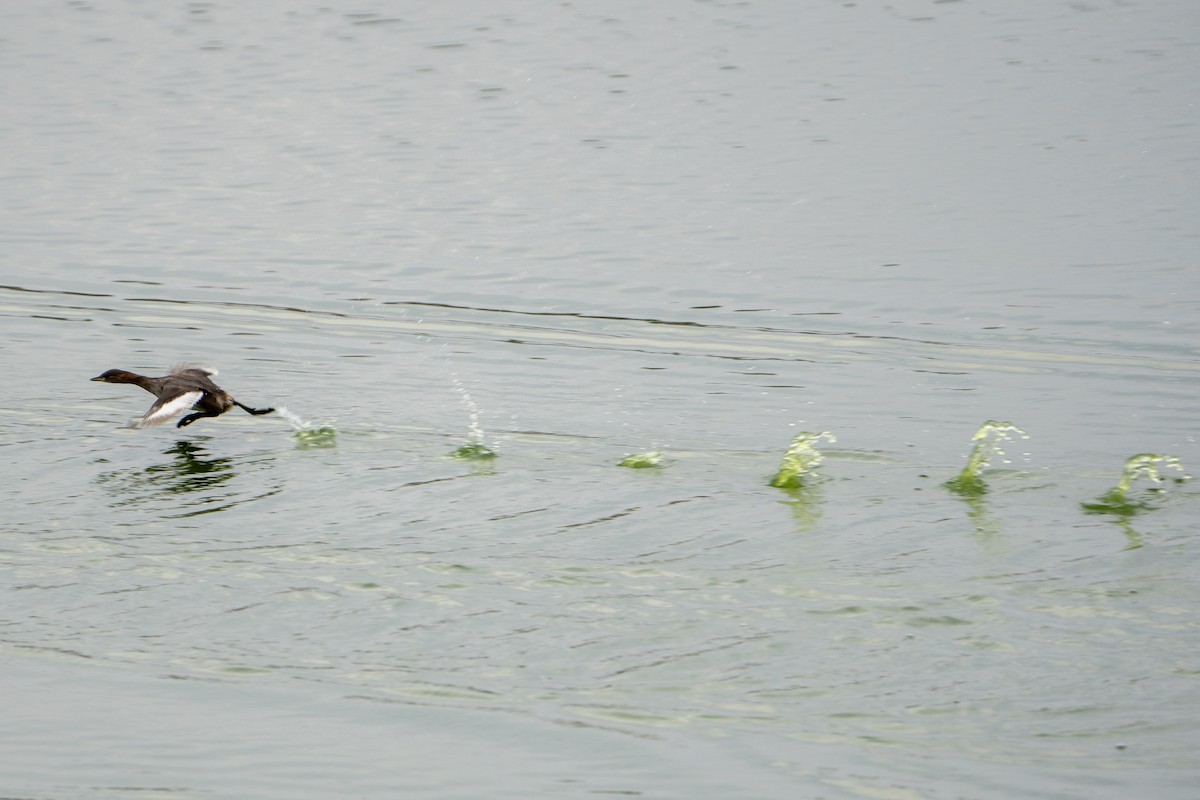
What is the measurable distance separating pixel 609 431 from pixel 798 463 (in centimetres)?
118

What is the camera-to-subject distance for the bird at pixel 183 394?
353 inches

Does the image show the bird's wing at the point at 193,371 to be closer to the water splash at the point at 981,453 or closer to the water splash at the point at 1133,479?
the water splash at the point at 981,453

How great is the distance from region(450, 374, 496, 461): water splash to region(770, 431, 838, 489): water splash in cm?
141

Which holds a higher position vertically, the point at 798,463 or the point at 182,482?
the point at 798,463

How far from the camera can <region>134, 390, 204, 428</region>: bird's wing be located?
8.91 meters

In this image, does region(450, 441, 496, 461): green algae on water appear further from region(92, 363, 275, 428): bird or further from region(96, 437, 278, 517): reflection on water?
region(92, 363, 275, 428): bird

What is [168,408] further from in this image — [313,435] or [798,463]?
[798,463]

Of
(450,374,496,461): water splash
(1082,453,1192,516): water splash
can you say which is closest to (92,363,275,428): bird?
(450,374,496,461): water splash

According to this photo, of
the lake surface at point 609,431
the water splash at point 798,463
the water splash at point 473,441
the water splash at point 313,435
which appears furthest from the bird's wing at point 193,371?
the water splash at point 798,463

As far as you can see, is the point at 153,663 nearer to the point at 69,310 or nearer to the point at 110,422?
the point at 110,422

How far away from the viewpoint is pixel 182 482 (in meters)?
8.64

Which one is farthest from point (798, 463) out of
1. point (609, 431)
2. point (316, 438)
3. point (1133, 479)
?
point (316, 438)

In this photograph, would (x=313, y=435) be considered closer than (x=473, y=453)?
No

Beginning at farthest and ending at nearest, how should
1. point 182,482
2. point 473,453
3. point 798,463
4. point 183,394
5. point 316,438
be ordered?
1. point 316,438
2. point 183,394
3. point 473,453
4. point 182,482
5. point 798,463
